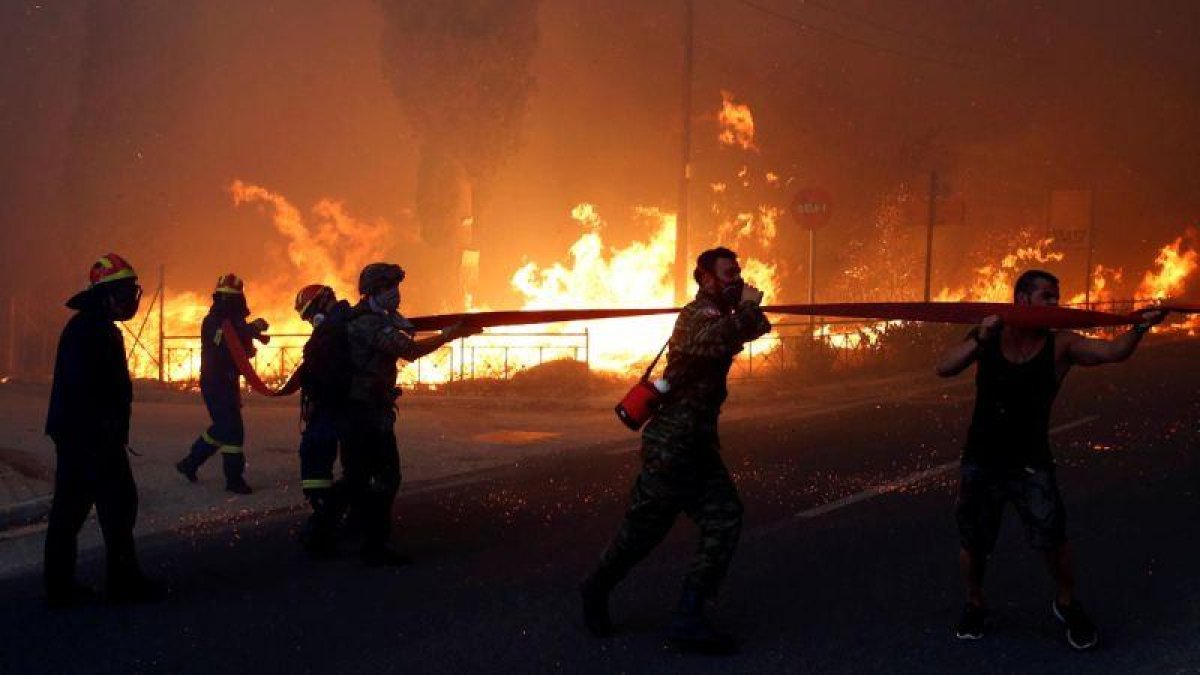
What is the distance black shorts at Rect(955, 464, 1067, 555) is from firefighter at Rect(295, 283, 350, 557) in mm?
Answer: 3444

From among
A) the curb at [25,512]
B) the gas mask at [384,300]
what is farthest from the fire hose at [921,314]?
the curb at [25,512]

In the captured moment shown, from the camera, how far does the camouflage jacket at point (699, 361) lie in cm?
492

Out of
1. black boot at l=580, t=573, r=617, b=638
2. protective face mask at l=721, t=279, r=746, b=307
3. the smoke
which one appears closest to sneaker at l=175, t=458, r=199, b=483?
black boot at l=580, t=573, r=617, b=638

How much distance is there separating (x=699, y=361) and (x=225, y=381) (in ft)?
17.0

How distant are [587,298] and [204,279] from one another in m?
11.4

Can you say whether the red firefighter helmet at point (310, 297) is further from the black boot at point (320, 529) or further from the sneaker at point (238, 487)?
the sneaker at point (238, 487)

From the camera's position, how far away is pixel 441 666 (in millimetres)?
4863

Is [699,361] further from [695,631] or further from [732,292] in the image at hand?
[695,631]

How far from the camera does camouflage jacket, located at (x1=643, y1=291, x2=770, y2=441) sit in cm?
492

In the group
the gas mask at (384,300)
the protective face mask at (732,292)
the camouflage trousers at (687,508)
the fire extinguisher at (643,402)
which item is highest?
the protective face mask at (732,292)

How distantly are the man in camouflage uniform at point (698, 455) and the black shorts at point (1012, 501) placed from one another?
41.9 inches

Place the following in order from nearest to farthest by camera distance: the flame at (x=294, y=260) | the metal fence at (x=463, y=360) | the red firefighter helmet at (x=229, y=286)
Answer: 1. the red firefighter helmet at (x=229, y=286)
2. the metal fence at (x=463, y=360)
3. the flame at (x=294, y=260)

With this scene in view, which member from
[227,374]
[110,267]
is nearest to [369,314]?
[110,267]

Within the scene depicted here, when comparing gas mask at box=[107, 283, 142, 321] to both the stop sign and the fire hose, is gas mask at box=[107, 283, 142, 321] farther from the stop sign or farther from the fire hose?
the stop sign
